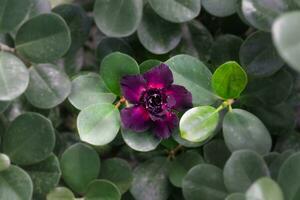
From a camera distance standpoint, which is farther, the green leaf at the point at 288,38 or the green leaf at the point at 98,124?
the green leaf at the point at 98,124

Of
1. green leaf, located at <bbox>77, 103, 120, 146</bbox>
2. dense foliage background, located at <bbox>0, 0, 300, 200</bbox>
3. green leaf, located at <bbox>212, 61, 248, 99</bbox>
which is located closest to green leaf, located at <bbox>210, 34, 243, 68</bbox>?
dense foliage background, located at <bbox>0, 0, 300, 200</bbox>

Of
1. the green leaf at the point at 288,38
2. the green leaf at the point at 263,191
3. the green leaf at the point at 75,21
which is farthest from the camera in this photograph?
the green leaf at the point at 75,21

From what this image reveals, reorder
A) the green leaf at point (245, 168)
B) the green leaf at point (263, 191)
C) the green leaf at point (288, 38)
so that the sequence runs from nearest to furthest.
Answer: the green leaf at point (288, 38)
the green leaf at point (263, 191)
the green leaf at point (245, 168)

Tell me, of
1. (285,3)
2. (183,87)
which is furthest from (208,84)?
(285,3)

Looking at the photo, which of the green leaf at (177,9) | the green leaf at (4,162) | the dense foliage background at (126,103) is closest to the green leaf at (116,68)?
the dense foliage background at (126,103)

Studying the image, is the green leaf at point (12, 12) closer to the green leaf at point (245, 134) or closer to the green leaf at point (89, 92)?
the green leaf at point (89, 92)

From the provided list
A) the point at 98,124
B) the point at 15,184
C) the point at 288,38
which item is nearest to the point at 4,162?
the point at 15,184

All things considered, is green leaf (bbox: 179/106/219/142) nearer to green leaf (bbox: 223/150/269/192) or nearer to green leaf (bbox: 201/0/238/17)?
green leaf (bbox: 223/150/269/192)

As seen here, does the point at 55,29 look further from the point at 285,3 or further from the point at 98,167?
the point at 285,3
